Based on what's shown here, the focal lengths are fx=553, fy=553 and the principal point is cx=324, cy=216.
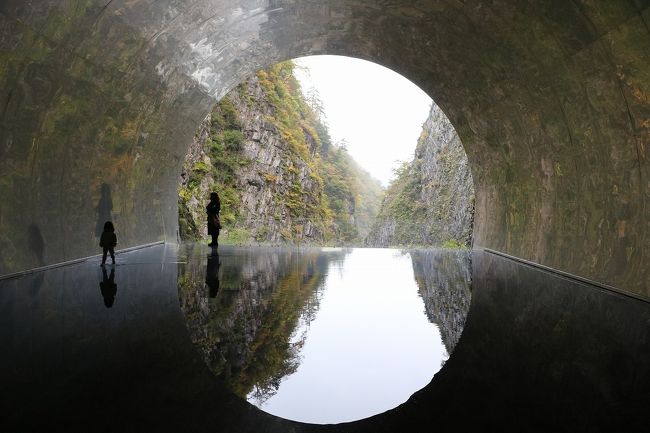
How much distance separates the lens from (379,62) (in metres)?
14.2

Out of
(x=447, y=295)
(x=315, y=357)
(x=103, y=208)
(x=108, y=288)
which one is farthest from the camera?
(x=103, y=208)

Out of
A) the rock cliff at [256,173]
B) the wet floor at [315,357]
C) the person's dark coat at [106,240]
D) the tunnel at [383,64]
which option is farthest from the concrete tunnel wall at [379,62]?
the rock cliff at [256,173]

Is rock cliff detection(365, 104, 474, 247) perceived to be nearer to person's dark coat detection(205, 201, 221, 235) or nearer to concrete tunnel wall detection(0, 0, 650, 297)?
person's dark coat detection(205, 201, 221, 235)

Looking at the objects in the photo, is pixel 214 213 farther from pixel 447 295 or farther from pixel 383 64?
pixel 447 295

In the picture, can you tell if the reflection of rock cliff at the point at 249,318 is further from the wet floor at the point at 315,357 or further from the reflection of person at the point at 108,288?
the reflection of person at the point at 108,288

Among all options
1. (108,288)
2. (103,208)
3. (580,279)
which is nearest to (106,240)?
(103,208)

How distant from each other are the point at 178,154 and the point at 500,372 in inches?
552

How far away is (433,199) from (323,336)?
34.3 meters

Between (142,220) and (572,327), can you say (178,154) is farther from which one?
(572,327)

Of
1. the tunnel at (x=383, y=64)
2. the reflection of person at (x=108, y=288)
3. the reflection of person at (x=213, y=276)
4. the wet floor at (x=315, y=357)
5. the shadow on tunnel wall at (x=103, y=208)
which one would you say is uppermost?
the tunnel at (x=383, y=64)

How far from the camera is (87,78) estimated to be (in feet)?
30.0

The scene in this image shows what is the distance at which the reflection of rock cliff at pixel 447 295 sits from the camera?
17.8 ft

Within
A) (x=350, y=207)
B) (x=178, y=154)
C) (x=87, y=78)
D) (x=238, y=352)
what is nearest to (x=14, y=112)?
(x=87, y=78)

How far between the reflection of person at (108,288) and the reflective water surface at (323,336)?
81 centimetres
